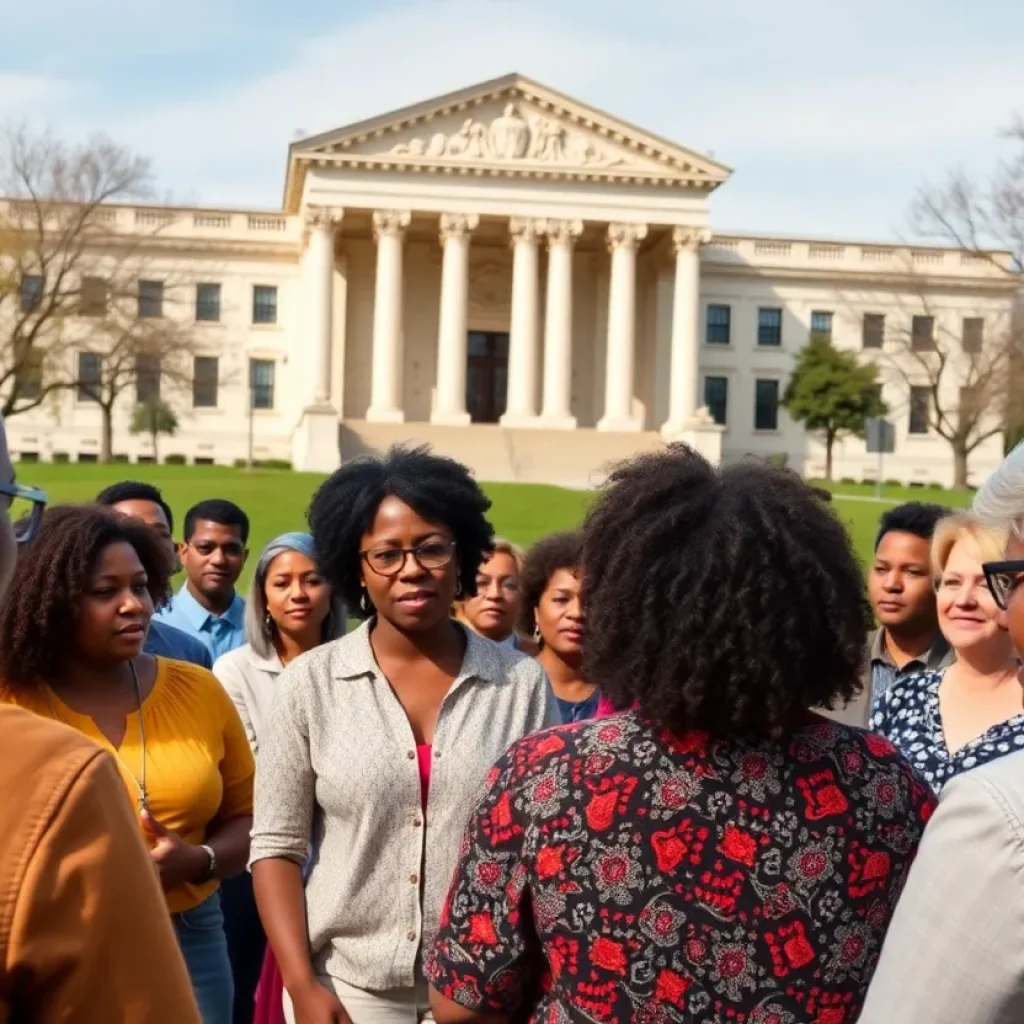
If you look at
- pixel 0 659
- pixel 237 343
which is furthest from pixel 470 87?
pixel 0 659

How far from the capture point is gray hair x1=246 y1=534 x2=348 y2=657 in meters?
6.97

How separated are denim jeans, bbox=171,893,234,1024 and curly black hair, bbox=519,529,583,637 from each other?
270cm

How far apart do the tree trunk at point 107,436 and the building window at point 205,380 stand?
4.27 metres

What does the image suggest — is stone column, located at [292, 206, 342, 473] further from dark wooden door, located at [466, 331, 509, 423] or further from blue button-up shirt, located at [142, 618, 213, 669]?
blue button-up shirt, located at [142, 618, 213, 669]

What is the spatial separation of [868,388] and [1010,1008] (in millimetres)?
68072

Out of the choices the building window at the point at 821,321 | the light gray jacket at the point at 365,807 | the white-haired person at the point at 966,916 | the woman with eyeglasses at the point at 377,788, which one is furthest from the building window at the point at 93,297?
the white-haired person at the point at 966,916

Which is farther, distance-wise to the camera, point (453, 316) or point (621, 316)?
point (621, 316)

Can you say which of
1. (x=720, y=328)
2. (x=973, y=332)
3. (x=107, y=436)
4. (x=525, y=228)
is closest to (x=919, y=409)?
(x=973, y=332)

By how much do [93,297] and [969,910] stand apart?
6229cm

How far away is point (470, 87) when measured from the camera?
6450cm

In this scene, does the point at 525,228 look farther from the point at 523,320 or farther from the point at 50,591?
the point at 50,591

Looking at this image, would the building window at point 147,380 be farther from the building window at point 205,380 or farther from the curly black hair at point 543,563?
the curly black hair at point 543,563

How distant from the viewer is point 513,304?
6544 centimetres

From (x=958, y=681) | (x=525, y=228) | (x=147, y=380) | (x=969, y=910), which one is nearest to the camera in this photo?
(x=969, y=910)
